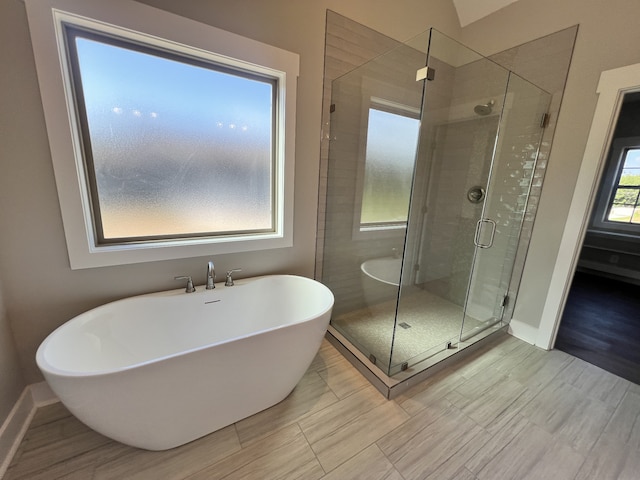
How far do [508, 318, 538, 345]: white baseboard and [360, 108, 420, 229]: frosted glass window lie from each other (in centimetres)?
148

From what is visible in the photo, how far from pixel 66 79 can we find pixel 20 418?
1.78m

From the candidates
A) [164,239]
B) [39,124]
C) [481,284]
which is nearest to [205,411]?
[164,239]

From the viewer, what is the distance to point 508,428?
1438 mm

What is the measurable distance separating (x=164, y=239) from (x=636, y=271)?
6015mm

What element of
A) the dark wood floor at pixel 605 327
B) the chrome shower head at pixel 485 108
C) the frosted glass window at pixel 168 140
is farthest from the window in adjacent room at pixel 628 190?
the frosted glass window at pixel 168 140

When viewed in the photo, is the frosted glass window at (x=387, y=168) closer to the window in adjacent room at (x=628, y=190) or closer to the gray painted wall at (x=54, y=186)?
the gray painted wall at (x=54, y=186)

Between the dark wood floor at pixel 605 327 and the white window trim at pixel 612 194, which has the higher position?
the white window trim at pixel 612 194

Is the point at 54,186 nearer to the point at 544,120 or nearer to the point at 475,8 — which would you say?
the point at 544,120

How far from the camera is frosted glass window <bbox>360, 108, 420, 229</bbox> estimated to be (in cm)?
205

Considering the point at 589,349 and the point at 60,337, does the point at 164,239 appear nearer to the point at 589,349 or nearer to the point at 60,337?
the point at 60,337

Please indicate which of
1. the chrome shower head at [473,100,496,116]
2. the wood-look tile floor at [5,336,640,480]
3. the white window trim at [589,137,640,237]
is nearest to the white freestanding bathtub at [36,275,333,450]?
the wood-look tile floor at [5,336,640,480]

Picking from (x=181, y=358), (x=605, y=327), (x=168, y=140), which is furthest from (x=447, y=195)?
(x=181, y=358)

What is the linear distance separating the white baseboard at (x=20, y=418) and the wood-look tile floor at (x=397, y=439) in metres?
0.04

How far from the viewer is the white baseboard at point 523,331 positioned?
225cm
